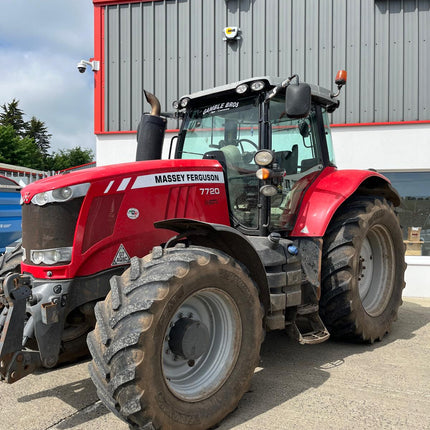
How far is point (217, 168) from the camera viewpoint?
3725 mm

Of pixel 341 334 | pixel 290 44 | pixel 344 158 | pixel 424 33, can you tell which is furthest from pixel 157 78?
pixel 341 334

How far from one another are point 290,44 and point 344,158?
2.16 m

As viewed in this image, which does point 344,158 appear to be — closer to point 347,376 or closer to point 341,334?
point 341,334

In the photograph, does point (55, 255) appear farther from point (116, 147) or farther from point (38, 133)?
point (38, 133)

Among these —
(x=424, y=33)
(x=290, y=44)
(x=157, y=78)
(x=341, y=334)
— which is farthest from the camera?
(x=157, y=78)

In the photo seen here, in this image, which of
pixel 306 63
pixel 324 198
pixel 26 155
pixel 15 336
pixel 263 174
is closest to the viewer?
pixel 15 336

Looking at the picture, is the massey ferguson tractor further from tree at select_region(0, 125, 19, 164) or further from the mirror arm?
tree at select_region(0, 125, 19, 164)

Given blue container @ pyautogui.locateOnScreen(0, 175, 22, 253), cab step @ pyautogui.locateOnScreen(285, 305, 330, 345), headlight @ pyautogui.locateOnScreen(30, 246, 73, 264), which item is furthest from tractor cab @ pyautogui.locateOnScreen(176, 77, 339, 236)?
blue container @ pyautogui.locateOnScreen(0, 175, 22, 253)

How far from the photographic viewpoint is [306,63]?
25.2ft

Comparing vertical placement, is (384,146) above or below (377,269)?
above

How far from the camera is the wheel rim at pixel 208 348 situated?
2818 mm

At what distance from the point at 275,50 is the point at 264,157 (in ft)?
16.0

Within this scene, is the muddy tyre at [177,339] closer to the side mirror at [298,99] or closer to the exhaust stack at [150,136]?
the side mirror at [298,99]

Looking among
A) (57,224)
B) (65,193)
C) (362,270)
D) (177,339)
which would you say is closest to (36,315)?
(57,224)
